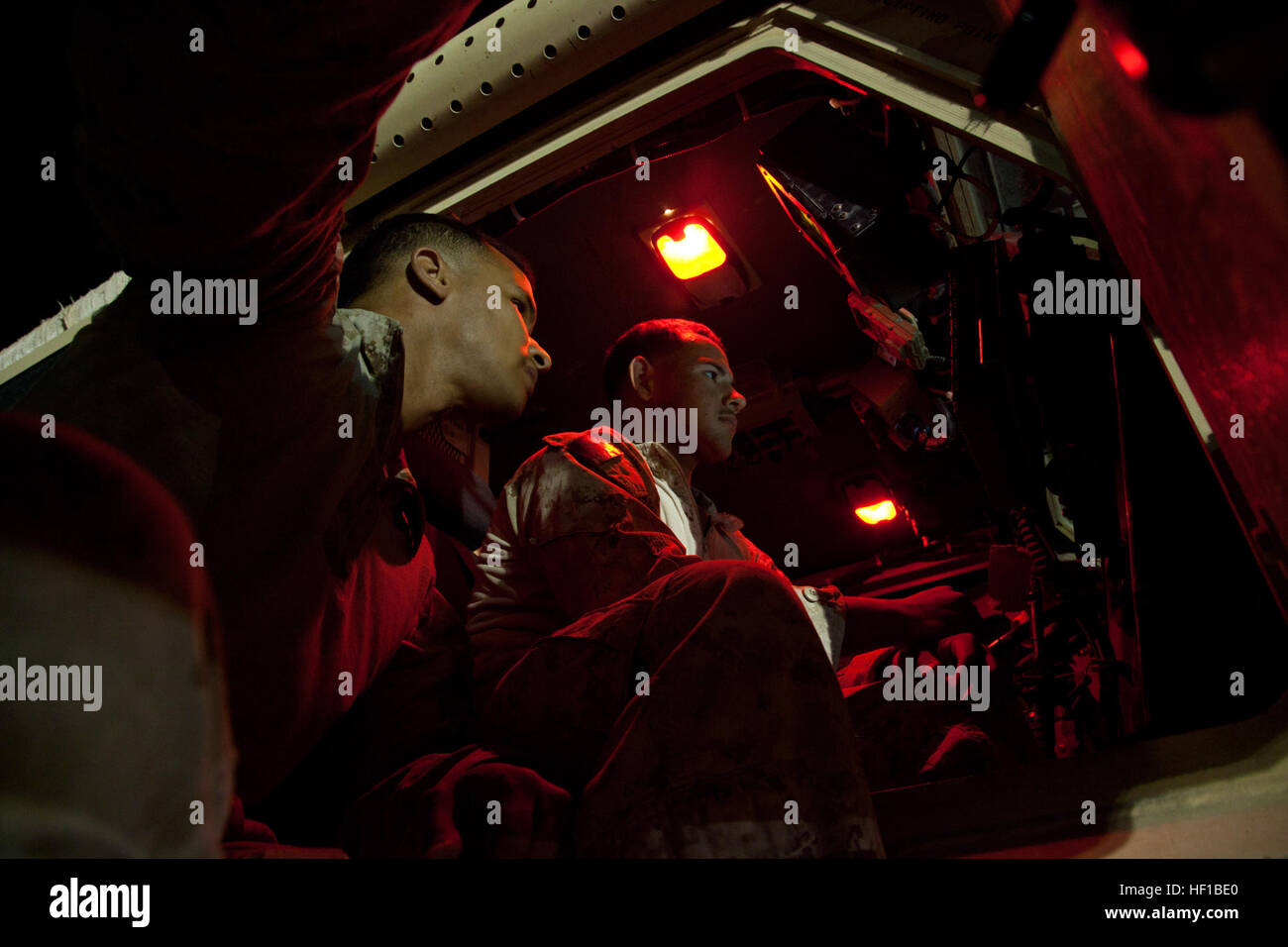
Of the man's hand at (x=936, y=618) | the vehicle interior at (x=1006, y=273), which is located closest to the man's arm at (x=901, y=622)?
the man's hand at (x=936, y=618)

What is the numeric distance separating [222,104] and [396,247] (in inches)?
49.8

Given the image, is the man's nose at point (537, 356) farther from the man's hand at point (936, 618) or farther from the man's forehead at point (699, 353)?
the man's hand at point (936, 618)

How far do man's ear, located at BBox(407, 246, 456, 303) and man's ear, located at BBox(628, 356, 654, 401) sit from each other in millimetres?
1299

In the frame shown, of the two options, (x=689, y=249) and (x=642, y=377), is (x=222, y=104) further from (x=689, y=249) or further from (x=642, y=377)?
(x=689, y=249)

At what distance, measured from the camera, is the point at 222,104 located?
29.8 inches

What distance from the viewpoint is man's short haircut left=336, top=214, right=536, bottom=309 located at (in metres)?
1.94

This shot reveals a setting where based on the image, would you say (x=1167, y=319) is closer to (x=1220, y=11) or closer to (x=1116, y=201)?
(x=1116, y=201)

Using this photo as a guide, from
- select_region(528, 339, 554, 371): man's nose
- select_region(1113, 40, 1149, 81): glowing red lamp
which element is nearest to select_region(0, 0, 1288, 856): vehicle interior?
select_region(1113, 40, 1149, 81): glowing red lamp

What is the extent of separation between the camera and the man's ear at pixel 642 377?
A: 10.3ft

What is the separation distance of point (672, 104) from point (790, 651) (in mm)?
1767

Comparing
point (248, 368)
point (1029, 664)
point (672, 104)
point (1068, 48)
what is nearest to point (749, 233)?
point (672, 104)

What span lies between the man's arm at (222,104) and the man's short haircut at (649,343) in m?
2.29

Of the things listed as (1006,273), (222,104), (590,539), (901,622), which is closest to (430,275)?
(590,539)

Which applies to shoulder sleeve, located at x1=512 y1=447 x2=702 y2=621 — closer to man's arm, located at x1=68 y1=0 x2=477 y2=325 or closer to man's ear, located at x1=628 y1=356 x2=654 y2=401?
man's arm, located at x1=68 y1=0 x2=477 y2=325
